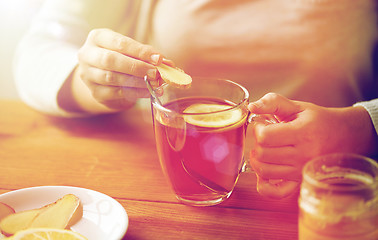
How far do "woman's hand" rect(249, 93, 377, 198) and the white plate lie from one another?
0.72ft

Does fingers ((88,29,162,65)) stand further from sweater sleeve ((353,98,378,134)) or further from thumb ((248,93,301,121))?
sweater sleeve ((353,98,378,134))

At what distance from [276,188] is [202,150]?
0.13m

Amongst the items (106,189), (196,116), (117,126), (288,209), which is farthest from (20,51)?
(288,209)

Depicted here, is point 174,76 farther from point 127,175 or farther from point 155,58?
point 127,175

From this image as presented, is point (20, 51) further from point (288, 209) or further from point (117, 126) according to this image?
point (288, 209)

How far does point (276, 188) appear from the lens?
66 centimetres

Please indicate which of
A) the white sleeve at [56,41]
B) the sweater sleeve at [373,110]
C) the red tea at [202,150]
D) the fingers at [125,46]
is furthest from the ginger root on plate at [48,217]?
the sweater sleeve at [373,110]

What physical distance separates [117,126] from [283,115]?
44 centimetres

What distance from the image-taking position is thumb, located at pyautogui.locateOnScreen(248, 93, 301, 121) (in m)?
0.63

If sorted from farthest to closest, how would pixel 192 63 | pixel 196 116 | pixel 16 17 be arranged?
1. pixel 16 17
2. pixel 192 63
3. pixel 196 116

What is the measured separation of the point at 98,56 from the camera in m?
0.78

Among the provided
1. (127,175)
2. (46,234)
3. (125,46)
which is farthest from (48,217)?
(125,46)

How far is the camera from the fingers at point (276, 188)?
2.15 feet

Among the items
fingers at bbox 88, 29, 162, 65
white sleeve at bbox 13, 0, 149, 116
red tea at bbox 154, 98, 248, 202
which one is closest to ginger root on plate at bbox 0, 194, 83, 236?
red tea at bbox 154, 98, 248, 202
